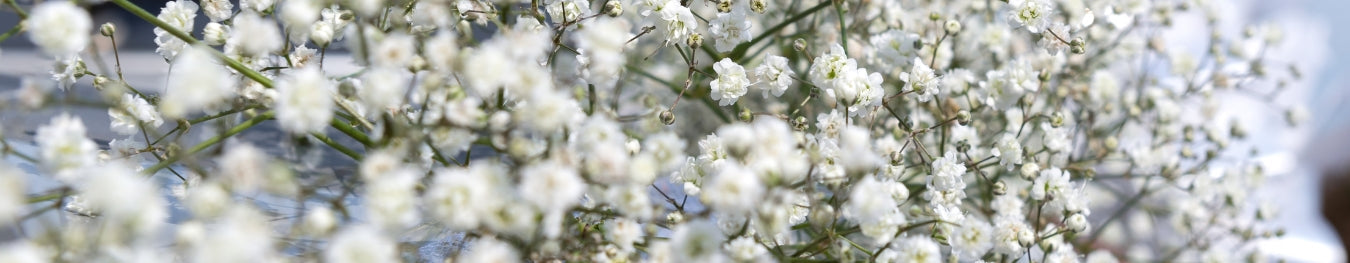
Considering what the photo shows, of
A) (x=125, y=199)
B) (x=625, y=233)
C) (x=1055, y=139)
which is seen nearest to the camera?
(x=125, y=199)

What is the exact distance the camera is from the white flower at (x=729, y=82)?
1.64 ft

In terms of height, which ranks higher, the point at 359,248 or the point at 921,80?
the point at 359,248

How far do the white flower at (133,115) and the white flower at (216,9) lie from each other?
2.3 inches

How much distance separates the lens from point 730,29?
1.76 ft

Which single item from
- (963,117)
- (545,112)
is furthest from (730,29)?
A: (545,112)

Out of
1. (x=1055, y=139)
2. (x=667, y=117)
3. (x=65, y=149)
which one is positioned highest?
(x=65, y=149)

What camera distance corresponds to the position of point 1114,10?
0.64m

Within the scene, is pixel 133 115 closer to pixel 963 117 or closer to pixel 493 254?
pixel 493 254

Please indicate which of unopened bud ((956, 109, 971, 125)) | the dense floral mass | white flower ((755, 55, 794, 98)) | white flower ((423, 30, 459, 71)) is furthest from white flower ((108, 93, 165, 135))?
unopened bud ((956, 109, 971, 125))

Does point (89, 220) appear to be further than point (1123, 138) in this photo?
No

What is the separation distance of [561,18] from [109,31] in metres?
0.22

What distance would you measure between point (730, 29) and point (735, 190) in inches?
9.6

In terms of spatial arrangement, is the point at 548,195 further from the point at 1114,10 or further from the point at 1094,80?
the point at 1094,80

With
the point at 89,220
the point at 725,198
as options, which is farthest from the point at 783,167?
the point at 89,220
